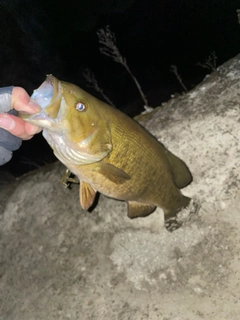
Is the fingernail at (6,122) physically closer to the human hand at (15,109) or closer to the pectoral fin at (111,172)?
the human hand at (15,109)

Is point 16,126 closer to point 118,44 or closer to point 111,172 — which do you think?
point 111,172

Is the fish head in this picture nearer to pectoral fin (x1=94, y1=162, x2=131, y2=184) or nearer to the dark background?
pectoral fin (x1=94, y1=162, x2=131, y2=184)

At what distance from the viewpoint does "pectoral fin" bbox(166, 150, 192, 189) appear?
3.10m

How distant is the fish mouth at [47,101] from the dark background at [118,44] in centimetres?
575

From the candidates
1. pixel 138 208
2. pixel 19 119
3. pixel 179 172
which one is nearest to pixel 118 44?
pixel 179 172

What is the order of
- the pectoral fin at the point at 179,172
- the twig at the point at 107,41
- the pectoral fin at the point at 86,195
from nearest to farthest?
the pectoral fin at the point at 86,195 → the pectoral fin at the point at 179,172 → the twig at the point at 107,41

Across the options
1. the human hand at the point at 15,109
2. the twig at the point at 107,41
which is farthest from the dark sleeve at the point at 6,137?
the twig at the point at 107,41

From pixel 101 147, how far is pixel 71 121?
1.07 feet

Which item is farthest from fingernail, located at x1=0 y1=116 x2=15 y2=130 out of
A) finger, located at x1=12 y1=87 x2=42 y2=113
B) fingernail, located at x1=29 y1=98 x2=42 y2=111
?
fingernail, located at x1=29 y1=98 x2=42 y2=111

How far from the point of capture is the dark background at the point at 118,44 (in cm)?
796

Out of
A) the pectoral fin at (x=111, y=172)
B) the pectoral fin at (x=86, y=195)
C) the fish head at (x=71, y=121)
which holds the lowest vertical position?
the pectoral fin at (x=86, y=195)

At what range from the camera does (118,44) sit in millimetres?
8836

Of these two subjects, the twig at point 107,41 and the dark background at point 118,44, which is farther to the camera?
the twig at point 107,41

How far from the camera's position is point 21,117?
7.56 feet
